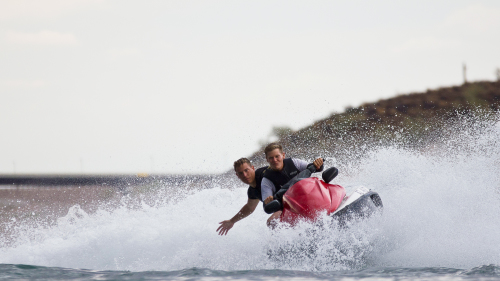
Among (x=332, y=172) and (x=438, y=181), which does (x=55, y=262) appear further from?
(x=438, y=181)

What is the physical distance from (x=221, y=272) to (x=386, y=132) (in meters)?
21.9

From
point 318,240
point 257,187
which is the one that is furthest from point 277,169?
point 318,240

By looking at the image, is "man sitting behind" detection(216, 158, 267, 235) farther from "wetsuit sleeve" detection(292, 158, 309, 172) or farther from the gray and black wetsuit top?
"wetsuit sleeve" detection(292, 158, 309, 172)

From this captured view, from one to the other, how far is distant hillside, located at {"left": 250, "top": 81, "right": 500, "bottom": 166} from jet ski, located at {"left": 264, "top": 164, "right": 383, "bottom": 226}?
14.5m

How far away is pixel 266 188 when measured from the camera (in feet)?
18.7

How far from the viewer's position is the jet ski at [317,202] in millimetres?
5227

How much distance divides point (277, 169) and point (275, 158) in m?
0.15

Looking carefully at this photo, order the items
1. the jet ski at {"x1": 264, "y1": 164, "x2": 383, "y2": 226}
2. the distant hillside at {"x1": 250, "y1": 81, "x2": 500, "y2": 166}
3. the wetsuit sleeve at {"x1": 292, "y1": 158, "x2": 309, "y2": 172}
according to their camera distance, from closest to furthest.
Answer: the jet ski at {"x1": 264, "y1": 164, "x2": 383, "y2": 226} < the wetsuit sleeve at {"x1": 292, "y1": 158, "x2": 309, "y2": 172} < the distant hillside at {"x1": 250, "y1": 81, "x2": 500, "y2": 166}

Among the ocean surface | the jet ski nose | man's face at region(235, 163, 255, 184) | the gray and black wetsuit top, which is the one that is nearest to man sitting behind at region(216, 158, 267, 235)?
man's face at region(235, 163, 255, 184)

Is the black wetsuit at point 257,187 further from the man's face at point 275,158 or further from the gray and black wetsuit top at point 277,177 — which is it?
the man's face at point 275,158

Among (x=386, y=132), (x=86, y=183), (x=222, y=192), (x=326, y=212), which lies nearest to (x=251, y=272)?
(x=326, y=212)

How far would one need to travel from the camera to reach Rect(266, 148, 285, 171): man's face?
18.5 ft

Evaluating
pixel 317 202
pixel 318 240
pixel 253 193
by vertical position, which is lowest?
pixel 318 240

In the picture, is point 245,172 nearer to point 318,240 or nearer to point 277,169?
point 277,169
